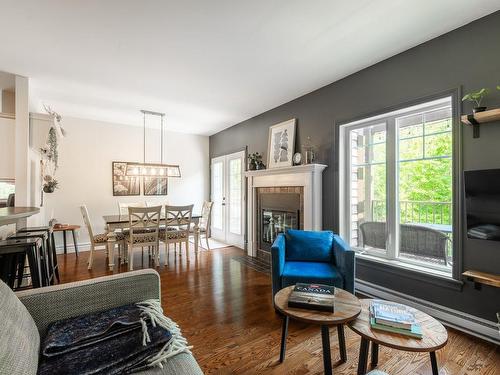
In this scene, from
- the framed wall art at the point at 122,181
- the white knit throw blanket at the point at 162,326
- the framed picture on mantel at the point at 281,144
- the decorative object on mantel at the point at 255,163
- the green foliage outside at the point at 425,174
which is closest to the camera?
the white knit throw blanket at the point at 162,326

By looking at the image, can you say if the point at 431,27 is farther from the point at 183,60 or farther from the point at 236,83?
the point at 183,60

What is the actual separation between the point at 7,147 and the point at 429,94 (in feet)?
15.8

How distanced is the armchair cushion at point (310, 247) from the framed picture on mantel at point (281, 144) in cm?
152

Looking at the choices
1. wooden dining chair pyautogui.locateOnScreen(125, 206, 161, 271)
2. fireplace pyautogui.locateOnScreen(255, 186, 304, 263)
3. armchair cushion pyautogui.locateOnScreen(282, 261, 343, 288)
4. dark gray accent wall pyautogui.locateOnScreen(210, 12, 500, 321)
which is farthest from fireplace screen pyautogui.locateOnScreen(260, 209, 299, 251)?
wooden dining chair pyautogui.locateOnScreen(125, 206, 161, 271)

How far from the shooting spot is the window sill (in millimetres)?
2320

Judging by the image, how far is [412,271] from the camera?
257 centimetres

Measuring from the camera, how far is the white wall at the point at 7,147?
3.15 meters

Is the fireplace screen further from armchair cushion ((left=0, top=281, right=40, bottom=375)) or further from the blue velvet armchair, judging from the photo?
armchair cushion ((left=0, top=281, right=40, bottom=375))

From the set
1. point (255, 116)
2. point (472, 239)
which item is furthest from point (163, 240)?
point (472, 239)

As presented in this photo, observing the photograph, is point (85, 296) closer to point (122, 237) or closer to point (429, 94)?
point (122, 237)

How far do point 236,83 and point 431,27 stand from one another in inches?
84.5

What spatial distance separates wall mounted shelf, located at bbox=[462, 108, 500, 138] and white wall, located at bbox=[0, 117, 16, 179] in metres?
4.89

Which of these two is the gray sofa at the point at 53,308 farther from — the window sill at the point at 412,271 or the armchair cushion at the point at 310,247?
the window sill at the point at 412,271

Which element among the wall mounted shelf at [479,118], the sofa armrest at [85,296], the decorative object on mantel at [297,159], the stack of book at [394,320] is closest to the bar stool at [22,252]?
the sofa armrest at [85,296]
